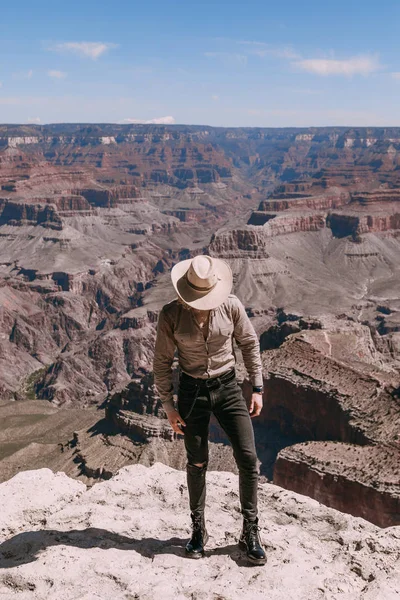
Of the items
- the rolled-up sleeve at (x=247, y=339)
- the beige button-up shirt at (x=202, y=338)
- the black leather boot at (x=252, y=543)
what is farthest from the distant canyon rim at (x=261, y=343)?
the beige button-up shirt at (x=202, y=338)

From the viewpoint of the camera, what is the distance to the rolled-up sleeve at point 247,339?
870 cm

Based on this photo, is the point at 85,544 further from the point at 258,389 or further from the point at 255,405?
the point at 258,389

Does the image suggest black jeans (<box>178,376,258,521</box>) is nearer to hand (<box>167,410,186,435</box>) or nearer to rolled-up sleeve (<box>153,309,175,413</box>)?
hand (<box>167,410,186,435</box>)

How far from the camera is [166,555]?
28.3 ft

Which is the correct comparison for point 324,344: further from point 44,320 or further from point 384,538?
point 44,320

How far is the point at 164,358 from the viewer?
350 inches

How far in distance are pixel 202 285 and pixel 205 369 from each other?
1325 millimetres

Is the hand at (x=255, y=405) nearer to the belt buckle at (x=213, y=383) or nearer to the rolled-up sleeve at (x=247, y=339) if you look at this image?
the rolled-up sleeve at (x=247, y=339)

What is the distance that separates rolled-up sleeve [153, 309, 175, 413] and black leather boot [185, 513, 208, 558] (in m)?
1.82

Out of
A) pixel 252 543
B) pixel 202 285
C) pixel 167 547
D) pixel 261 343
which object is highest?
pixel 202 285

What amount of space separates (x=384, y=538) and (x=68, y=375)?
9183cm

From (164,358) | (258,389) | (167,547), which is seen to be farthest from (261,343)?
(164,358)

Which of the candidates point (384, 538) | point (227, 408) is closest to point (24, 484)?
point (227, 408)

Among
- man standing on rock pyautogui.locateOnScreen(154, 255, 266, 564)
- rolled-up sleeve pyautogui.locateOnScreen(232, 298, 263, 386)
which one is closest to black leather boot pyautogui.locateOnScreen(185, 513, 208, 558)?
man standing on rock pyautogui.locateOnScreen(154, 255, 266, 564)
